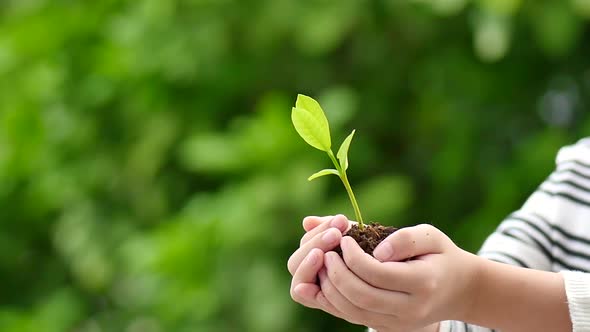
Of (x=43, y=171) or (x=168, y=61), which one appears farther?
(x=43, y=171)

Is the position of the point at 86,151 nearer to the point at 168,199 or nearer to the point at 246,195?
the point at 168,199

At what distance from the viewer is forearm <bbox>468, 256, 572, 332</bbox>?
51 cm

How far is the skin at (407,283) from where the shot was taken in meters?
0.46

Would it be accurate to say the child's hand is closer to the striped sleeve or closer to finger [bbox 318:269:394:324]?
finger [bbox 318:269:394:324]

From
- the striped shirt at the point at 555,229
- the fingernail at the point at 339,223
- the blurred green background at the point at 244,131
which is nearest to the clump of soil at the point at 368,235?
the fingernail at the point at 339,223

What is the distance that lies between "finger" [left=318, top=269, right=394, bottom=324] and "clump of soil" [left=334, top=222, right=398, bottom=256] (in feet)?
0.05

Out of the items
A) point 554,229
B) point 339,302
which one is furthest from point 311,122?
point 554,229

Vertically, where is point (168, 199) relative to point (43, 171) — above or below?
below

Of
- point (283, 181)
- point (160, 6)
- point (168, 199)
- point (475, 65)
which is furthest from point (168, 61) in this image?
point (475, 65)

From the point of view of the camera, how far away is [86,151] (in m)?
1.70

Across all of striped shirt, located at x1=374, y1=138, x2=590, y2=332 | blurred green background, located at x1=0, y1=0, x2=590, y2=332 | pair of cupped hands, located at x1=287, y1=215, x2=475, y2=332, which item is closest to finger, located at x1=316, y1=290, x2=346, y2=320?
pair of cupped hands, located at x1=287, y1=215, x2=475, y2=332

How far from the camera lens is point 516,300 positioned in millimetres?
520

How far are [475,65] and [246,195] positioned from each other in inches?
16.4

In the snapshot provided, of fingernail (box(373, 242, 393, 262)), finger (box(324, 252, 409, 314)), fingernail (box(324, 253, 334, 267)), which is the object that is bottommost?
finger (box(324, 252, 409, 314))
